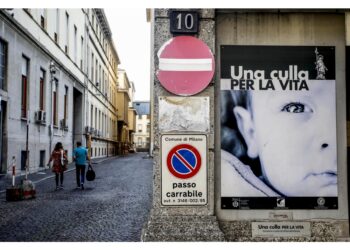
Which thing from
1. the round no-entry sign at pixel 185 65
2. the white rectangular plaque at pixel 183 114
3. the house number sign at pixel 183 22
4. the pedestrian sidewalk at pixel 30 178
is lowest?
the pedestrian sidewalk at pixel 30 178

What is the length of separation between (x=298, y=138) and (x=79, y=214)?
14.4 ft

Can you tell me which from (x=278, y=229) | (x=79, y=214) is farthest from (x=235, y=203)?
(x=79, y=214)

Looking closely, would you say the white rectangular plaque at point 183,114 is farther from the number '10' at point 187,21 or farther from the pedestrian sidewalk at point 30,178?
the pedestrian sidewalk at point 30,178

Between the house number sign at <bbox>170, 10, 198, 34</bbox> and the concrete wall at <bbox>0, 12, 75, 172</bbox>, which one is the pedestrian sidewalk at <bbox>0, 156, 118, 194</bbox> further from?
the house number sign at <bbox>170, 10, 198, 34</bbox>

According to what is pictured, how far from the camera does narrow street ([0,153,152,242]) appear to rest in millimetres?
5871

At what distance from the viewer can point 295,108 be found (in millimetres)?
4699

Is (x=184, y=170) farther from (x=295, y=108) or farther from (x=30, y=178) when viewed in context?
(x=30, y=178)

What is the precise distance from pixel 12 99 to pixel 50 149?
11.1 feet

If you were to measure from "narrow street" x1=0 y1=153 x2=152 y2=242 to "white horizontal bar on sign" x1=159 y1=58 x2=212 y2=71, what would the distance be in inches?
90.6

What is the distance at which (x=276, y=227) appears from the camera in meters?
4.69

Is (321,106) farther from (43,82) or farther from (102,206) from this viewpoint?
(43,82)

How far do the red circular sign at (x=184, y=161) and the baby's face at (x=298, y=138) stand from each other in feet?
2.26

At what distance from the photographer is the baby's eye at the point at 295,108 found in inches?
185

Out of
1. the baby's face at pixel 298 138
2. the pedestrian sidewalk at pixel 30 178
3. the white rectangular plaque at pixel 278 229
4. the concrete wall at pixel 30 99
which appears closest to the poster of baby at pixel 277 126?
the baby's face at pixel 298 138
